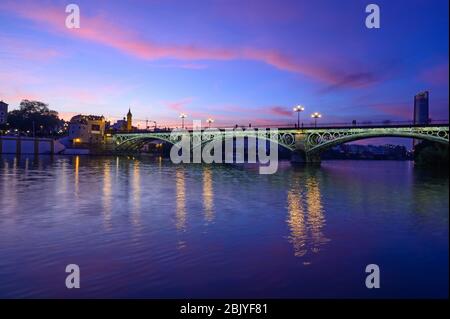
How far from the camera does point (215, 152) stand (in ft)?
586

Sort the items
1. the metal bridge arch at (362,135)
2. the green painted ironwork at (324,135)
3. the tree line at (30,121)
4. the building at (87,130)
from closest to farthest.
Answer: the metal bridge arch at (362,135)
the green painted ironwork at (324,135)
the building at (87,130)
the tree line at (30,121)

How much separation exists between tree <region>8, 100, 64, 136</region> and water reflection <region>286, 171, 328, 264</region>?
144 meters

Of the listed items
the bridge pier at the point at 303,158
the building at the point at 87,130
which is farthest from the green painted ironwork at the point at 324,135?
the building at the point at 87,130

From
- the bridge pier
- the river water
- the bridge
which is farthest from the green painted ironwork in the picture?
the river water

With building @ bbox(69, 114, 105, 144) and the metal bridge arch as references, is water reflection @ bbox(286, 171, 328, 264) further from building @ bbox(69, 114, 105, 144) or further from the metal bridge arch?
building @ bbox(69, 114, 105, 144)

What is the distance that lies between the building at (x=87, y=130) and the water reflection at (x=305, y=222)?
13300 cm

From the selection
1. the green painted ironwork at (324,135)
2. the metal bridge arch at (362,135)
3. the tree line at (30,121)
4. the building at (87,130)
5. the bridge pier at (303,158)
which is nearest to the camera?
the metal bridge arch at (362,135)

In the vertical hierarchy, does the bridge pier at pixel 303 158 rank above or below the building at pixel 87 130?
below

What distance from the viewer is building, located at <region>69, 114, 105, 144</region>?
5817 inches

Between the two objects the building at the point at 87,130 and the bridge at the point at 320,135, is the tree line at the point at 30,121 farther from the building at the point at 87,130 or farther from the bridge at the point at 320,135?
the bridge at the point at 320,135

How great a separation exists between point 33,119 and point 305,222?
524 feet

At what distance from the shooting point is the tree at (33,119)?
153750mm
